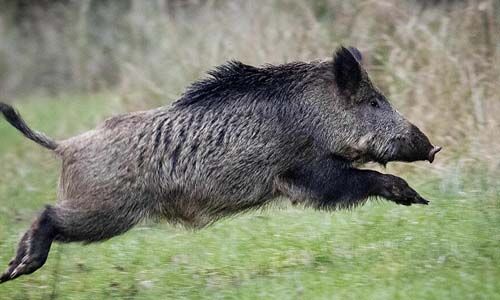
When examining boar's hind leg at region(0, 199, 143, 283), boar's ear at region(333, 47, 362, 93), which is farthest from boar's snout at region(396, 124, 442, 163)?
boar's hind leg at region(0, 199, 143, 283)

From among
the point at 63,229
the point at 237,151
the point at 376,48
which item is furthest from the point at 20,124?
the point at 376,48

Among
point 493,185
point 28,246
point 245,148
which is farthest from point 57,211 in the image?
point 493,185

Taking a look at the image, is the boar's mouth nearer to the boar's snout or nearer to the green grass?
the boar's snout

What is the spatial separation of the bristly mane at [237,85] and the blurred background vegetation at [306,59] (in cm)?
114

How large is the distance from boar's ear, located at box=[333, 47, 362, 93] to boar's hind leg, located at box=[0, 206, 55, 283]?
2.13 m

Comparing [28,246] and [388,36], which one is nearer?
[28,246]

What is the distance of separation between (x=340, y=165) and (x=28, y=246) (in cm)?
208

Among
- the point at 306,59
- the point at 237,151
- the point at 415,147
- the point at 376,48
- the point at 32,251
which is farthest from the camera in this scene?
the point at 306,59

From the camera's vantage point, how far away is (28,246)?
573 centimetres

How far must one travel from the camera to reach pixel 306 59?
10.2 meters

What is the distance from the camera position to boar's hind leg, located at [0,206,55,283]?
5723 millimetres

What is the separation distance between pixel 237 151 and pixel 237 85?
1.59 ft

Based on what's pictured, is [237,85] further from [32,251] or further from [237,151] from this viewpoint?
[32,251]

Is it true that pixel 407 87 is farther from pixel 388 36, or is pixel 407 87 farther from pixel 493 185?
pixel 493 185
